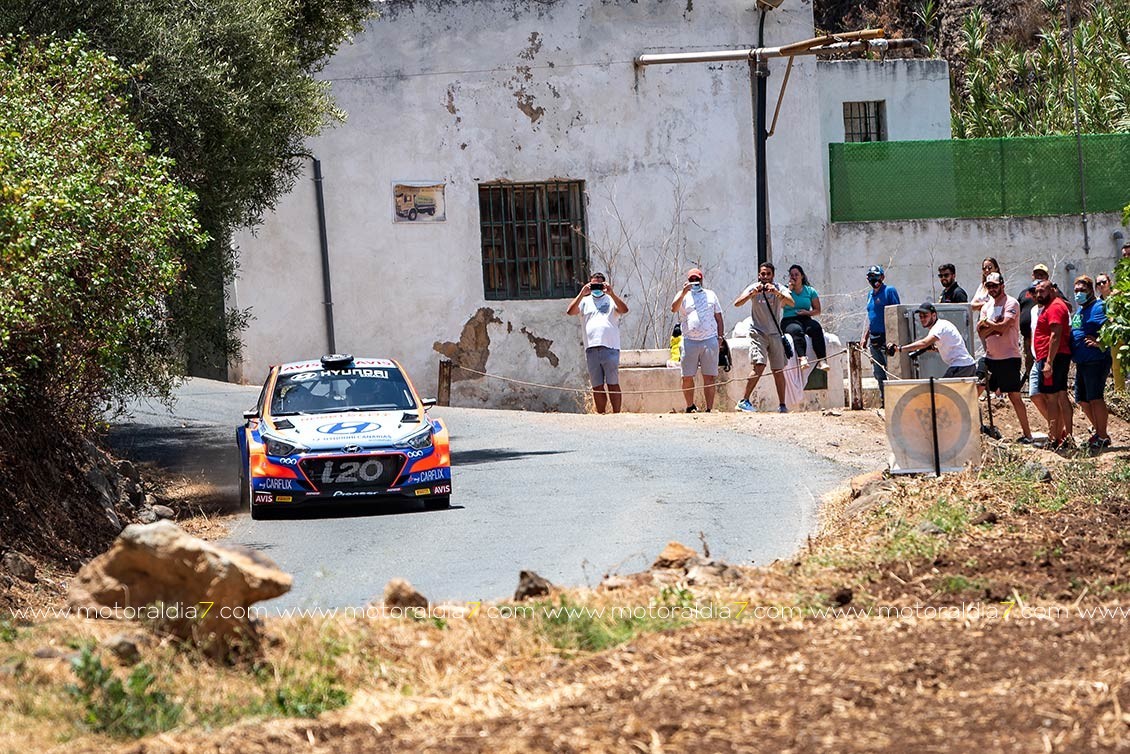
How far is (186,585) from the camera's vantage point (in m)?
6.98

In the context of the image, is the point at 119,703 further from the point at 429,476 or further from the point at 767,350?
the point at 767,350

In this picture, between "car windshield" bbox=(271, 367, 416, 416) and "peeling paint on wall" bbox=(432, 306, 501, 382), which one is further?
"peeling paint on wall" bbox=(432, 306, 501, 382)

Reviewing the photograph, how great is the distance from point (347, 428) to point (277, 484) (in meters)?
0.81

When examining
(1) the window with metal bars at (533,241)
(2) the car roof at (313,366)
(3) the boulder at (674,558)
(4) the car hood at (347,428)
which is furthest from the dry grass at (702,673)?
(1) the window with metal bars at (533,241)

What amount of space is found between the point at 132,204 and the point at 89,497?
245 cm

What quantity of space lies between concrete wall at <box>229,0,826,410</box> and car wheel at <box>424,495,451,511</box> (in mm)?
12870

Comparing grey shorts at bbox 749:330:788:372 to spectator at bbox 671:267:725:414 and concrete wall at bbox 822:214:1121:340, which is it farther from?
concrete wall at bbox 822:214:1121:340

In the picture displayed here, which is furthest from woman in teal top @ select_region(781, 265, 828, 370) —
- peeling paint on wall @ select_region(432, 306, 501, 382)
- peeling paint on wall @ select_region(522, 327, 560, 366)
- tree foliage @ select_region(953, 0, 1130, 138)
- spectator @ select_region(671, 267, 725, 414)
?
tree foliage @ select_region(953, 0, 1130, 138)

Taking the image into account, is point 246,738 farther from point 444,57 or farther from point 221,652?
point 444,57

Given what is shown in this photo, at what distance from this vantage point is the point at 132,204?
38.4ft

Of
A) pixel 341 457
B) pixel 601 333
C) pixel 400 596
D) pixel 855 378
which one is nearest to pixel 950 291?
pixel 855 378

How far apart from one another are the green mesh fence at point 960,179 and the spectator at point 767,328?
8181 millimetres

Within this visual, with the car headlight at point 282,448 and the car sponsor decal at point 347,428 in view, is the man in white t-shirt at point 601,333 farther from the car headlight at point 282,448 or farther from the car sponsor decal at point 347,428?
the car headlight at point 282,448

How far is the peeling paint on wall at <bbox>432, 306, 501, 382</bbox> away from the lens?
2702 cm
